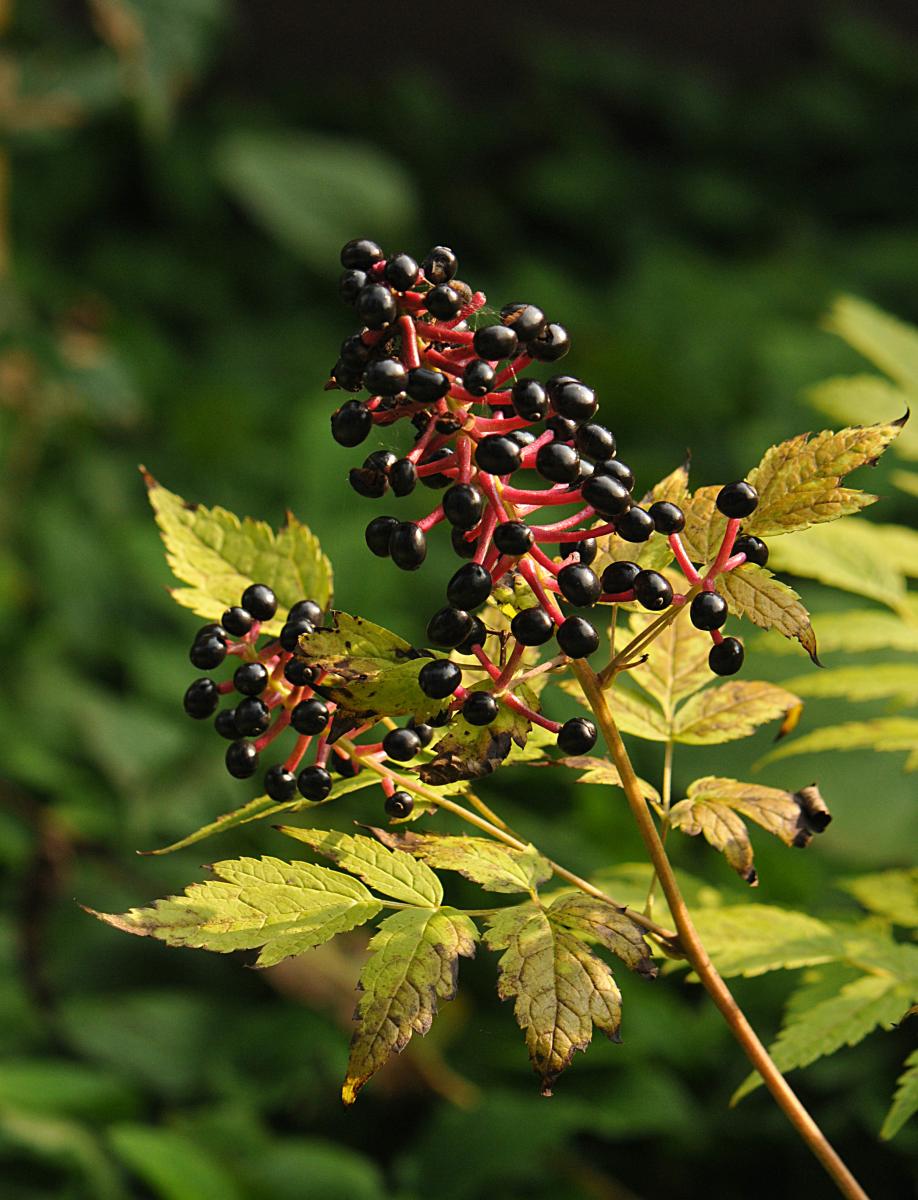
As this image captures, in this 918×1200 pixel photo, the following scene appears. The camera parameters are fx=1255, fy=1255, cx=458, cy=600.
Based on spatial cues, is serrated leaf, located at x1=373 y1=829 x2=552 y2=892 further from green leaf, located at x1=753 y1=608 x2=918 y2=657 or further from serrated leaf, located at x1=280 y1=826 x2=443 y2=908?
green leaf, located at x1=753 y1=608 x2=918 y2=657

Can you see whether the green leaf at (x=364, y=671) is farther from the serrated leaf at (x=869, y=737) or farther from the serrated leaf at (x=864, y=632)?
the serrated leaf at (x=864, y=632)

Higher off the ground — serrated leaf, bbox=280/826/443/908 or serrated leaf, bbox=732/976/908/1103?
serrated leaf, bbox=732/976/908/1103

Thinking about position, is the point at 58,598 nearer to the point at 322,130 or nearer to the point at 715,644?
the point at 715,644

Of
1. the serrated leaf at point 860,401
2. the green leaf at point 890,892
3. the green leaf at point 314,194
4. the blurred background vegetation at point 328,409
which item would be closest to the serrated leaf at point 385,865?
the green leaf at point 890,892

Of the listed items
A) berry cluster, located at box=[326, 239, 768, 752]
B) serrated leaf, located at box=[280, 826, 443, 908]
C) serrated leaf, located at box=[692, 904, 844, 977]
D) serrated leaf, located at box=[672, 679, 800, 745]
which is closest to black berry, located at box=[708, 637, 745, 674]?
berry cluster, located at box=[326, 239, 768, 752]

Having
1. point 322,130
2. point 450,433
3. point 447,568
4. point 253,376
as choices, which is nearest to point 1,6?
point 253,376

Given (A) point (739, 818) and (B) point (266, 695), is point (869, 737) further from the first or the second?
(B) point (266, 695)
